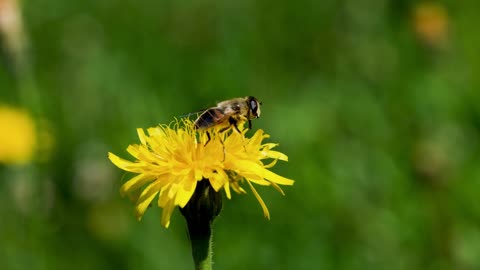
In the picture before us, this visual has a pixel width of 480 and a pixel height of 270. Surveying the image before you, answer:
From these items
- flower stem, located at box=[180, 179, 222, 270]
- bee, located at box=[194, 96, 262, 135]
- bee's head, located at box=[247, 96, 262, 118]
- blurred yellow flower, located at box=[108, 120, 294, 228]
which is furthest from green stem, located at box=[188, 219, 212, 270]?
bee's head, located at box=[247, 96, 262, 118]

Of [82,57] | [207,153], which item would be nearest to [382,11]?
[82,57]

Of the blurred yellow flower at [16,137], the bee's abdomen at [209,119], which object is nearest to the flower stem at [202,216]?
the bee's abdomen at [209,119]

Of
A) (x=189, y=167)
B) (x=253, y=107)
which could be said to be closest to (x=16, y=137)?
(x=253, y=107)

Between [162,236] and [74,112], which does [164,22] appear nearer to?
[74,112]

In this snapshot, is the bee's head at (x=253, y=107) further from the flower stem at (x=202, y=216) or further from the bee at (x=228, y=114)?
the flower stem at (x=202, y=216)

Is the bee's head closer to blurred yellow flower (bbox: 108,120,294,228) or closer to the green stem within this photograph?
blurred yellow flower (bbox: 108,120,294,228)
